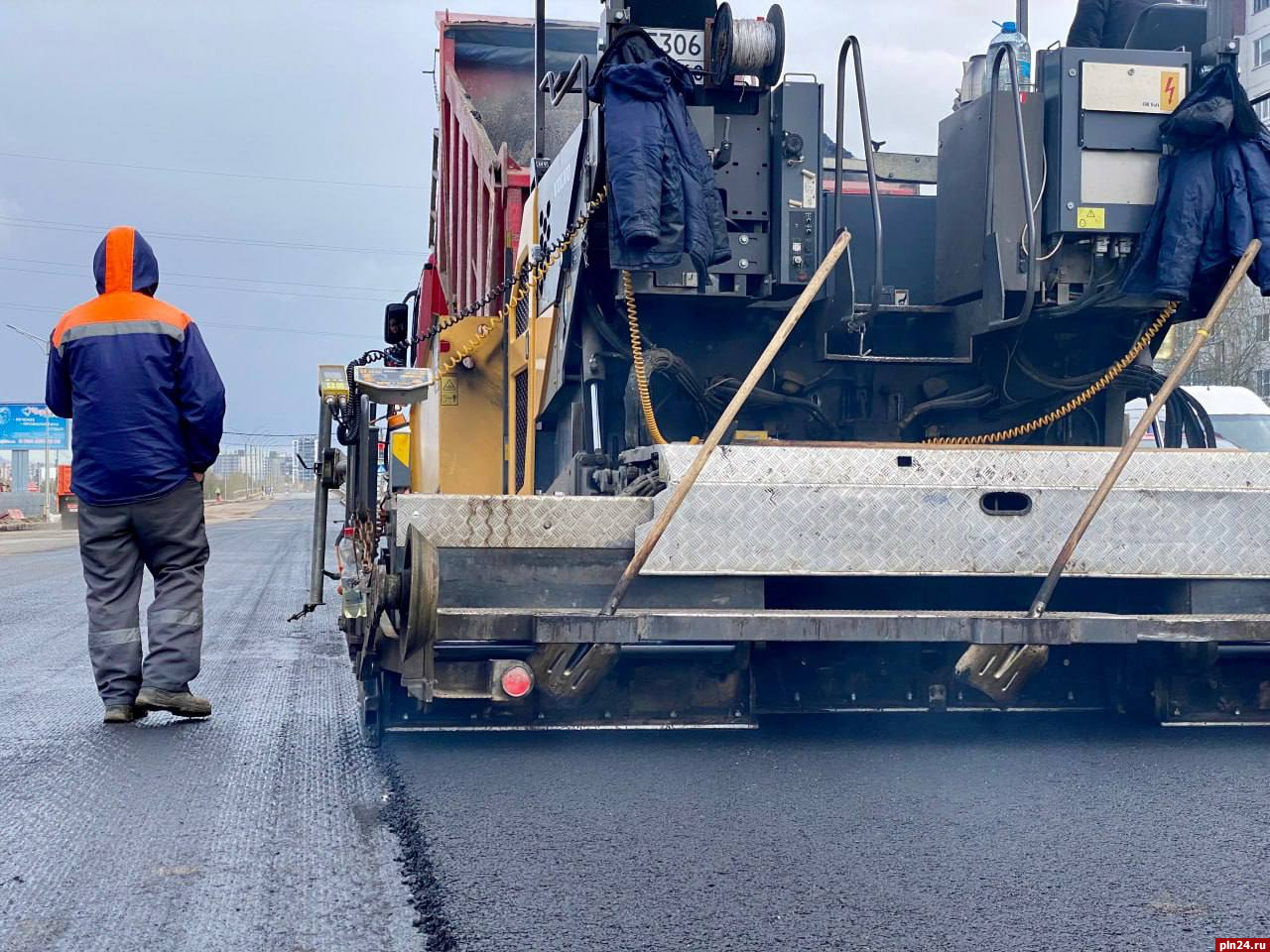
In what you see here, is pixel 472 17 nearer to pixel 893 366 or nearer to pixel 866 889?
pixel 893 366

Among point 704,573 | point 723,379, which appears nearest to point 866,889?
point 704,573

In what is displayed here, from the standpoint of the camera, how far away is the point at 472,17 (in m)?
10.0

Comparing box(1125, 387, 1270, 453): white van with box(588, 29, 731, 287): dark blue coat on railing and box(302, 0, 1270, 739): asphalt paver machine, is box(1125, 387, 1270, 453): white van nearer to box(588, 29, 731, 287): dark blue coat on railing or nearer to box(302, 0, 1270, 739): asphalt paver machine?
box(302, 0, 1270, 739): asphalt paver machine

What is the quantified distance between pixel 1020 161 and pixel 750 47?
1.05 meters

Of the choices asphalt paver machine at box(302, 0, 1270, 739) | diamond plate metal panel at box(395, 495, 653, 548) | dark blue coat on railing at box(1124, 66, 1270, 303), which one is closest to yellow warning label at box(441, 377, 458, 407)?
asphalt paver machine at box(302, 0, 1270, 739)

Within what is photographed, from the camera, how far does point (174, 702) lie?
5316mm

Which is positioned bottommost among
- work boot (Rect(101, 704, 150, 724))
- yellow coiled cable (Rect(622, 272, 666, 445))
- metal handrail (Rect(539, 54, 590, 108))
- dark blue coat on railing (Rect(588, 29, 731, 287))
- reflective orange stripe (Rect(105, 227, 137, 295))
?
work boot (Rect(101, 704, 150, 724))

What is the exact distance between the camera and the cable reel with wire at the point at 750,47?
17.6 feet

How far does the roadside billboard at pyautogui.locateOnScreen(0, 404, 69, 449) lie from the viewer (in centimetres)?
5675

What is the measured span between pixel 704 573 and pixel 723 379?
4.21 ft

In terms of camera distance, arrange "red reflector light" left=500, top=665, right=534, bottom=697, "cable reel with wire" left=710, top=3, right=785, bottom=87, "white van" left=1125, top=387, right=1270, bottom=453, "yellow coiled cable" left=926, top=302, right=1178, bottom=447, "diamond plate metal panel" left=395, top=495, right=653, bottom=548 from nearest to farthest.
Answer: "red reflector light" left=500, top=665, right=534, bottom=697
"diamond plate metal panel" left=395, top=495, right=653, bottom=548
"cable reel with wire" left=710, top=3, right=785, bottom=87
"yellow coiled cable" left=926, top=302, right=1178, bottom=447
"white van" left=1125, top=387, right=1270, bottom=453

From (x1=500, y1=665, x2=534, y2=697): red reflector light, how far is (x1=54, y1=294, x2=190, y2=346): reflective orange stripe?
6.27 ft

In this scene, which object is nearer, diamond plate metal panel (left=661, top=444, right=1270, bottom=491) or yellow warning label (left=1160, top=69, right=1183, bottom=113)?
diamond plate metal panel (left=661, top=444, right=1270, bottom=491)

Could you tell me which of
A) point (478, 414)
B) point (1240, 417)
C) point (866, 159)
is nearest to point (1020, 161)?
point (866, 159)
